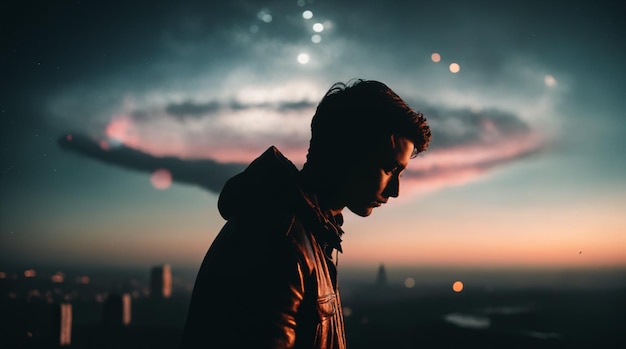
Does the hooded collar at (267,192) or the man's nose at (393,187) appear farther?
the man's nose at (393,187)

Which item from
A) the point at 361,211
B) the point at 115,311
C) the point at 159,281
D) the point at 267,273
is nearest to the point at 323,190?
the point at 361,211

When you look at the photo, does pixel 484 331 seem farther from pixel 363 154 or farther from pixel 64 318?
pixel 363 154

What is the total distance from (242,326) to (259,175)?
26.7 inches

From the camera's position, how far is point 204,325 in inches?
58.7

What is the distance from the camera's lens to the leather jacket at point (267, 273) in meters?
1.46

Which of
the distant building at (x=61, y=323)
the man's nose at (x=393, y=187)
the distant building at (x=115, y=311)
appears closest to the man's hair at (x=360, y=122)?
the man's nose at (x=393, y=187)

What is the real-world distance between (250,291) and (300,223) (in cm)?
43

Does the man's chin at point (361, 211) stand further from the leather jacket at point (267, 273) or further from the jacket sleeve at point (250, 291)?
the jacket sleeve at point (250, 291)

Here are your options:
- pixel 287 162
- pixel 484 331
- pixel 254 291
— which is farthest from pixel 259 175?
pixel 484 331

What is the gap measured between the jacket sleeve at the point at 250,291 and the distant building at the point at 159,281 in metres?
33.9

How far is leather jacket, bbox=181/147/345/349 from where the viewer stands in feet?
4.79

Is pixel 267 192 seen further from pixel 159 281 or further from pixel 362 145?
pixel 159 281

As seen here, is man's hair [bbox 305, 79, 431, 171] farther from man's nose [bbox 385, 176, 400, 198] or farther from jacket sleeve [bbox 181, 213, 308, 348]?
jacket sleeve [bbox 181, 213, 308, 348]

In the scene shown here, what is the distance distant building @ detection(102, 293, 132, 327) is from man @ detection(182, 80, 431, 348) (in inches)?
670
